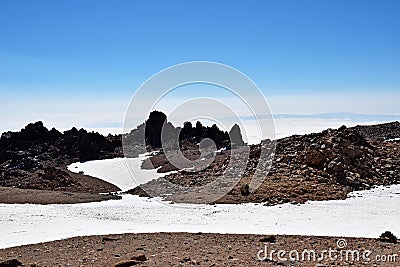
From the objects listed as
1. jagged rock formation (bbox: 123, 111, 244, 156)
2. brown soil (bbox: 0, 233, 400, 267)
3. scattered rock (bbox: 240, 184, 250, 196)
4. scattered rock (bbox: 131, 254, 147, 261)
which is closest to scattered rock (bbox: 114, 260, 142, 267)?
brown soil (bbox: 0, 233, 400, 267)

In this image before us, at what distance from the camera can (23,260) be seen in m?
9.39

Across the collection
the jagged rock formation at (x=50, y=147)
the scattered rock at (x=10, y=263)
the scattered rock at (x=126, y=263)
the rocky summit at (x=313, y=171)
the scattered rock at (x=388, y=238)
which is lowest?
the scattered rock at (x=10, y=263)

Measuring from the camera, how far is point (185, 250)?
32.2 ft

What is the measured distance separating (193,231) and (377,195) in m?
8.64

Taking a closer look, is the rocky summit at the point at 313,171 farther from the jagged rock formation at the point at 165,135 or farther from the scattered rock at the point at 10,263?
the jagged rock formation at the point at 165,135

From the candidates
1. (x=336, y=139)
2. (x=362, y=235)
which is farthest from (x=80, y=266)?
(x=336, y=139)

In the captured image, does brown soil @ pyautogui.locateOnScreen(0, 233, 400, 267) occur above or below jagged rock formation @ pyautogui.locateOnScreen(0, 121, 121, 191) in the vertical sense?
below

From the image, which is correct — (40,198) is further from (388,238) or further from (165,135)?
(165,135)

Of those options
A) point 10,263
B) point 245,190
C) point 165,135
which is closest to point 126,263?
point 10,263

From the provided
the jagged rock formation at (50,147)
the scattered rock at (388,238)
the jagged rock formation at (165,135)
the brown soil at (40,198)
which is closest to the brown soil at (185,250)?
the scattered rock at (388,238)

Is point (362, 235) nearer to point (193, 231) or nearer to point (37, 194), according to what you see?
point (193, 231)

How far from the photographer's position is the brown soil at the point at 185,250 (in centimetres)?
870

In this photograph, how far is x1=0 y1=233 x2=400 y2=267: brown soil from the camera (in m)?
8.70

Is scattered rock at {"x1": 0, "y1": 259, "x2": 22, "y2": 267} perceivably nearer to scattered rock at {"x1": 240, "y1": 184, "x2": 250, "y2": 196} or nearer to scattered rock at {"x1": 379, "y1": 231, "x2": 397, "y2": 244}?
scattered rock at {"x1": 379, "y1": 231, "x2": 397, "y2": 244}
